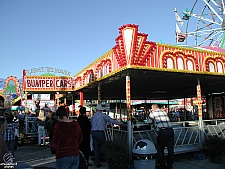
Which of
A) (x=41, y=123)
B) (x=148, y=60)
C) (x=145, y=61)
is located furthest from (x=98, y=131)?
(x=41, y=123)

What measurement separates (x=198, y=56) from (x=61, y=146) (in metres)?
6.11

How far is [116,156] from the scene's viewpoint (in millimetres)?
5473

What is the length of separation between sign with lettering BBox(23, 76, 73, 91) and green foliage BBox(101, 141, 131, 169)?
8.36m

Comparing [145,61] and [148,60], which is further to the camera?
[148,60]

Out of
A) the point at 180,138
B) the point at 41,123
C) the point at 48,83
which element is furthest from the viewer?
the point at 48,83

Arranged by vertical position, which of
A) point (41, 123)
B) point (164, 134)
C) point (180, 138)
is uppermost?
point (164, 134)

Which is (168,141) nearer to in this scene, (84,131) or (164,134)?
(164,134)

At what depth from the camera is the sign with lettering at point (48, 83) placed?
528 inches

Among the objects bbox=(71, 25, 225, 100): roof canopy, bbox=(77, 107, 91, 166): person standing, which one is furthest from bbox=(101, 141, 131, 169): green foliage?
bbox=(71, 25, 225, 100): roof canopy

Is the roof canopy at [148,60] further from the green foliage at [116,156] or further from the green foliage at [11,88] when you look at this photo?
the green foliage at [11,88]

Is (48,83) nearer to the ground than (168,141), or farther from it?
farther from it

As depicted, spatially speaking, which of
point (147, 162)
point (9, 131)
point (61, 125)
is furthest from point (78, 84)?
point (61, 125)

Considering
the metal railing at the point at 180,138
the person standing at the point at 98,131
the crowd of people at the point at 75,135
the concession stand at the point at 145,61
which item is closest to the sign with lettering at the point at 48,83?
the crowd of people at the point at 75,135

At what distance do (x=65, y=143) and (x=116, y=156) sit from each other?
248 cm
